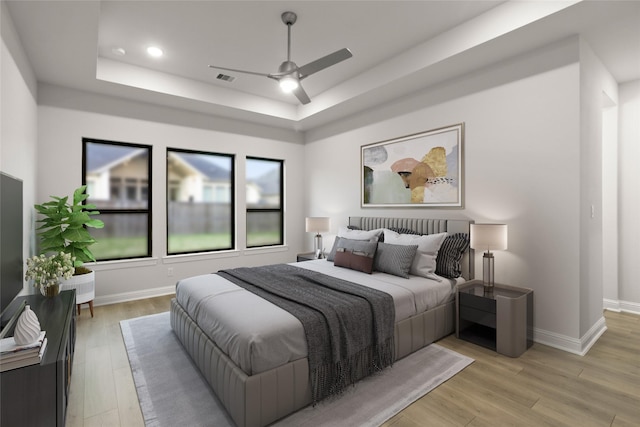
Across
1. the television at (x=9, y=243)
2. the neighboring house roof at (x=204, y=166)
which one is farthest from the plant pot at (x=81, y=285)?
the neighboring house roof at (x=204, y=166)

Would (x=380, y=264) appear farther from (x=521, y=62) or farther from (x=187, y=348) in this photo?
(x=521, y=62)

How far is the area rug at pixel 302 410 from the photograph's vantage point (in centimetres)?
196

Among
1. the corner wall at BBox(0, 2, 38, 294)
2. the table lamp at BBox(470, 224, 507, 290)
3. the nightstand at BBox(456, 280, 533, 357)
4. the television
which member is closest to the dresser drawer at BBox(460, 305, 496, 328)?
the nightstand at BBox(456, 280, 533, 357)

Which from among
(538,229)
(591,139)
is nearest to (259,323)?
(538,229)

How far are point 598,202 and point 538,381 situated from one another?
1967mm

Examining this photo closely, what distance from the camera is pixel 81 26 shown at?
8.72ft

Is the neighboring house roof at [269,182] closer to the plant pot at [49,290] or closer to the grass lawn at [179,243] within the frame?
the grass lawn at [179,243]

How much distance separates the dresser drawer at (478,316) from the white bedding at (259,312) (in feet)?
0.63

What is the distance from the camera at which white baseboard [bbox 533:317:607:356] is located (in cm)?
279

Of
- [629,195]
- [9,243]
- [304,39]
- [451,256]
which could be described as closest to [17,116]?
[9,243]

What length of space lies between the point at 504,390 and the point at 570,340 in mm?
1086

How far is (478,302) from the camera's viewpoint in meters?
2.91

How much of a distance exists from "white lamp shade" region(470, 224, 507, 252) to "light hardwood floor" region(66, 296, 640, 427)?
93 cm

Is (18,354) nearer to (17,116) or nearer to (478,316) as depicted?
(17,116)
